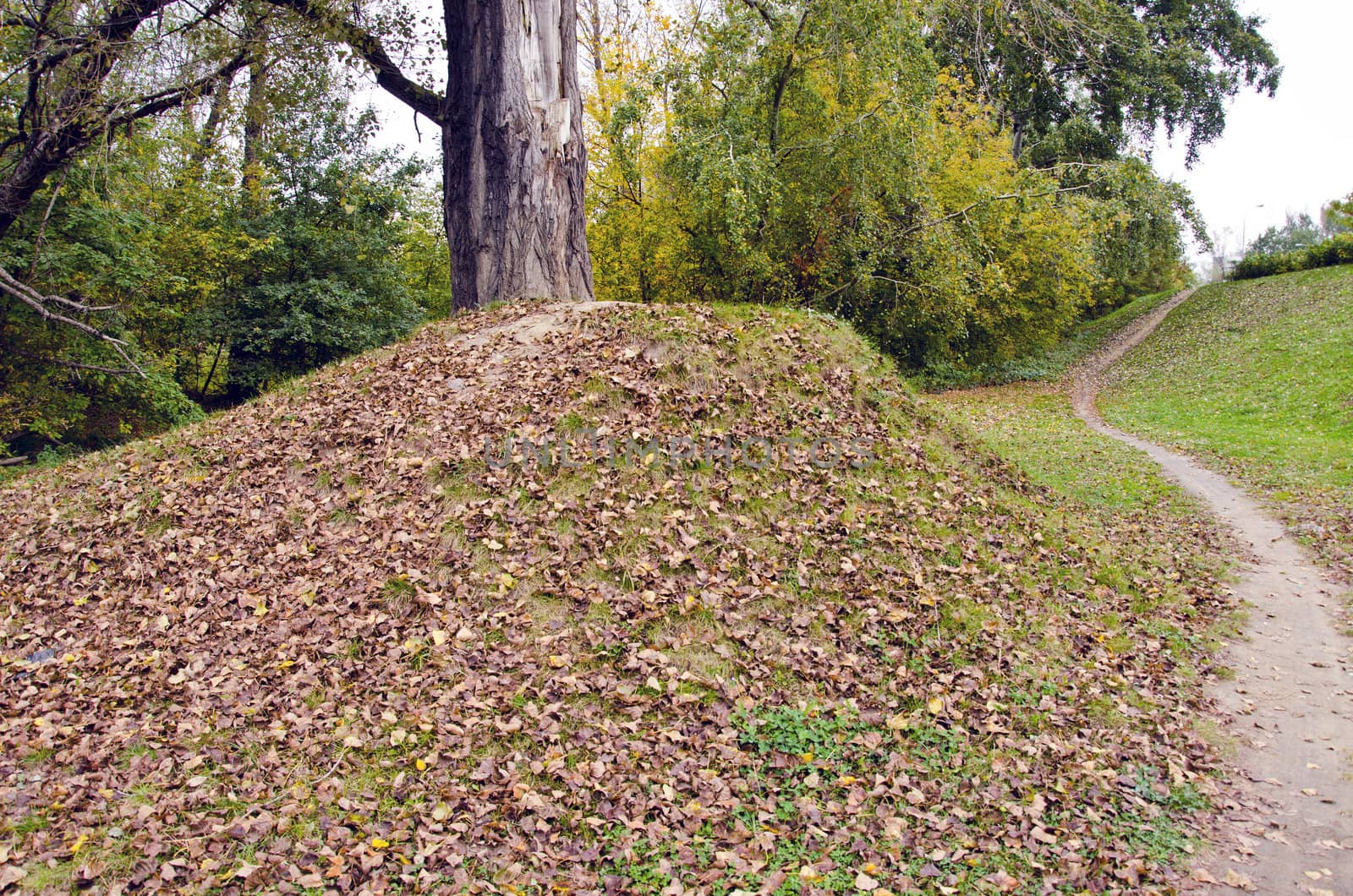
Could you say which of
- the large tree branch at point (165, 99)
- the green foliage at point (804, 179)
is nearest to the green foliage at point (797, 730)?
the green foliage at point (804, 179)

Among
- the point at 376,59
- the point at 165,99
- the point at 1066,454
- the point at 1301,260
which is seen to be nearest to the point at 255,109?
the point at 165,99

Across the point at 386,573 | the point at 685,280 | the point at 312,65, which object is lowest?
the point at 386,573

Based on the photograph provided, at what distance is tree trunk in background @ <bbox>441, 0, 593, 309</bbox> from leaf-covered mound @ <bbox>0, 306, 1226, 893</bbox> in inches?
45.3

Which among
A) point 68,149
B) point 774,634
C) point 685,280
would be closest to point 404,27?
point 68,149

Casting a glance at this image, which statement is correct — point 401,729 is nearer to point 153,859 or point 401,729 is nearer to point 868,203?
point 153,859

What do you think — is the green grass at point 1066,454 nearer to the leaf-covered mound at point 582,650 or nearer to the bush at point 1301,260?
the leaf-covered mound at point 582,650

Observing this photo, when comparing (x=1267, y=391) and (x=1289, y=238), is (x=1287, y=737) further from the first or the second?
(x=1289, y=238)

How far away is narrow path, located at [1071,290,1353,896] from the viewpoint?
161 inches

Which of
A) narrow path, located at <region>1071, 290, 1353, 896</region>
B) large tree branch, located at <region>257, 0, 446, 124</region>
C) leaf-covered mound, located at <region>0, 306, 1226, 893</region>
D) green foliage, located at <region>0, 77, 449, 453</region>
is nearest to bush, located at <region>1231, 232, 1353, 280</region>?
narrow path, located at <region>1071, 290, 1353, 896</region>

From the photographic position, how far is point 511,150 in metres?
9.62

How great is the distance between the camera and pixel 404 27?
1177 cm

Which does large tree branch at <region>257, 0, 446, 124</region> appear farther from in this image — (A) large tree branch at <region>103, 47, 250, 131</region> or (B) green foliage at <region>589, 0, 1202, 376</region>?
(B) green foliage at <region>589, 0, 1202, 376</region>

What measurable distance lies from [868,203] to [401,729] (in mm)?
13453

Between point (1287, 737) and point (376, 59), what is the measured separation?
41.0 feet
